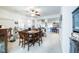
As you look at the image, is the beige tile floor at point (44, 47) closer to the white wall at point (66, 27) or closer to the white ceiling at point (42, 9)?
the white wall at point (66, 27)

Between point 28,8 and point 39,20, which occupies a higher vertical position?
point 28,8

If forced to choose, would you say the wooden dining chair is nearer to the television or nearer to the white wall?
the white wall

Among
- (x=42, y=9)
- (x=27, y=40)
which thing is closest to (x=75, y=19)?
(x=42, y=9)

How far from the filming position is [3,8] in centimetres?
231

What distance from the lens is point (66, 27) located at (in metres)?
2.41

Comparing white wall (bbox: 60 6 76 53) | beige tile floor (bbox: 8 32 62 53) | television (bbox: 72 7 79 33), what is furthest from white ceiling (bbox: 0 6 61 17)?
beige tile floor (bbox: 8 32 62 53)

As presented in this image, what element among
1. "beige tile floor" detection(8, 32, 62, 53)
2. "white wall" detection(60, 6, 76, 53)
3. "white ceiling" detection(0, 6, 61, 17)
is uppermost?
"white ceiling" detection(0, 6, 61, 17)

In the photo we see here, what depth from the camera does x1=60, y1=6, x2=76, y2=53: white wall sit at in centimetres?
238

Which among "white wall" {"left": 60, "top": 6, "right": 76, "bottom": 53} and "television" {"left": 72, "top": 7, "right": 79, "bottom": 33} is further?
"white wall" {"left": 60, "top": 6, "right": 76, "bottom": 53}

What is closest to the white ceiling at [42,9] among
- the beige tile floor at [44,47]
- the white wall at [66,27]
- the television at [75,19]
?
the white wall at [66,27]

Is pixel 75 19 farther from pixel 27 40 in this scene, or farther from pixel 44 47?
pixel 27 40
